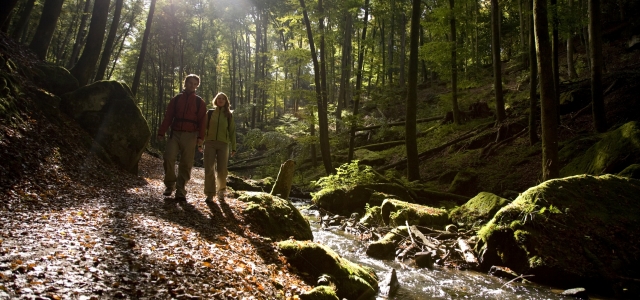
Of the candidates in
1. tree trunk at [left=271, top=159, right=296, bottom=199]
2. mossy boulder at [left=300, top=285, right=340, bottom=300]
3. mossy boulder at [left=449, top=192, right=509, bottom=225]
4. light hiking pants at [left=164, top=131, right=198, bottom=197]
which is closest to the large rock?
tree trunk at [left=271, top=159, right=296, bottom=199]

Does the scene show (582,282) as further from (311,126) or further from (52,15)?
(52,15)

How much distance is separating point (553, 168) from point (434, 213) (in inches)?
113

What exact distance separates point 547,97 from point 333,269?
6363 millimetres

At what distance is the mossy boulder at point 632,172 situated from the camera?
24.2ft

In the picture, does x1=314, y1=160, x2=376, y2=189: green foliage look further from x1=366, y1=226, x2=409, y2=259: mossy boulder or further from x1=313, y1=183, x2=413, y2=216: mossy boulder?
x1=366, y1=226, x2=409, y2=259: mossy boulder

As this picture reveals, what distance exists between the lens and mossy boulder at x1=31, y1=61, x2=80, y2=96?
1020 cm

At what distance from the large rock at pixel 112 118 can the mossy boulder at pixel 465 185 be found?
10388 millimetres

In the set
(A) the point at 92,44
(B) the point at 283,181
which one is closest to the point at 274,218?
(B) the point at 283,181

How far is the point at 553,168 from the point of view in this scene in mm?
7879

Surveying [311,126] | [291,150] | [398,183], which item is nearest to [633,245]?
[398,183]

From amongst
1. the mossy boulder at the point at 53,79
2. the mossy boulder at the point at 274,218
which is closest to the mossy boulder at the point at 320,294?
the mossy boulder at the point at 274,218

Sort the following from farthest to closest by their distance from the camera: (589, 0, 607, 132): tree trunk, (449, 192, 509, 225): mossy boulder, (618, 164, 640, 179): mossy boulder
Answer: (589, 0, 607, 132): tree trunk < (449, 192, 509, 225): mossy boulder < (618, 164, 640, 179): mossy boulder

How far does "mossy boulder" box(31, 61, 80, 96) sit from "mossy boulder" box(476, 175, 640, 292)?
12234mm

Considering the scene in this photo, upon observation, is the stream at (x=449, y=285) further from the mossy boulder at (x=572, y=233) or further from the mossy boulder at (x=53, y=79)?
the mossy boulder at (x=53, y=79)
